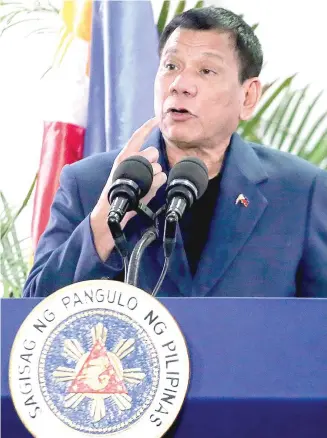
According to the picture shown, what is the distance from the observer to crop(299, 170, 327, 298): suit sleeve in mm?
1791


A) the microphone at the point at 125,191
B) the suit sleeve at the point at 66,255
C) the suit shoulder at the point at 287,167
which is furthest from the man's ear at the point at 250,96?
the microphone at the point at 125,191

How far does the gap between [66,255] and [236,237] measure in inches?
13.4

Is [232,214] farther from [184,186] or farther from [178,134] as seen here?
[184,186]

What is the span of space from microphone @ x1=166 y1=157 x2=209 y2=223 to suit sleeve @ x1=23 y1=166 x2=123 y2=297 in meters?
0.21

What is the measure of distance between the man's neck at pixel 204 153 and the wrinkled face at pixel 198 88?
2 cm

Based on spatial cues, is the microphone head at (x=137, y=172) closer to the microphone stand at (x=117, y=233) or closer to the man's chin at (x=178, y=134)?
the microphone stand at (x=117, y=233)

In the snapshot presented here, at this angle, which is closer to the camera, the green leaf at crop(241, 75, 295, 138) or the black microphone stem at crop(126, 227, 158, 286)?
the black microphone stem at crop(126, 227, 158, 286)

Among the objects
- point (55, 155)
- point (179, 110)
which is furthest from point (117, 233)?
point (55, 155)

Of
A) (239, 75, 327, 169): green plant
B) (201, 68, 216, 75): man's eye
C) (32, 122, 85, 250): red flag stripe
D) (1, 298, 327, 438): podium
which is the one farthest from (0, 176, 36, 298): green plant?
(1, 298, 327, 438): podium

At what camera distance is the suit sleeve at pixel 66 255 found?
1544 millimetres

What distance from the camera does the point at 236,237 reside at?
1771 millimetres

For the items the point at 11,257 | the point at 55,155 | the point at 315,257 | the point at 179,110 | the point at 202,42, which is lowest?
the point at 11,257

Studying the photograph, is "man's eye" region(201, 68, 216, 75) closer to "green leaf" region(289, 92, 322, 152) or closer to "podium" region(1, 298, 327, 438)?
"podium" region(1, 298, 327, 438)

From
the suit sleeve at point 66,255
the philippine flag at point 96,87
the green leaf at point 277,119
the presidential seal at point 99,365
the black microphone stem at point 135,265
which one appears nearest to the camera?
the presidential seal at point 99,365
